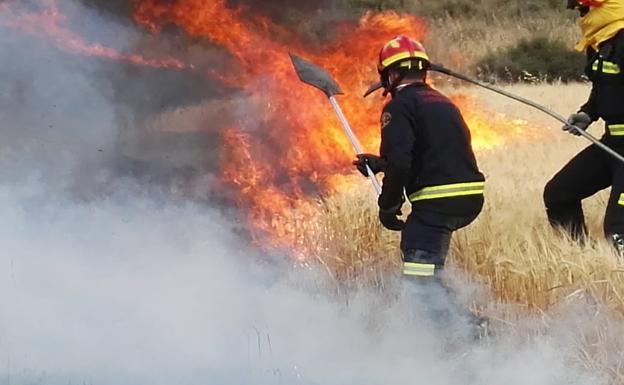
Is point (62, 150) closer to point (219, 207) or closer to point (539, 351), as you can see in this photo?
point (219, 207)

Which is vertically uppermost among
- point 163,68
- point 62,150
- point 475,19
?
point 163,68

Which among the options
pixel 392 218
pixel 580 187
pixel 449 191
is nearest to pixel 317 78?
pixel 392 218

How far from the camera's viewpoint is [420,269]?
5.48 m

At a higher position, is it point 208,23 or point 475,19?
point 208,23

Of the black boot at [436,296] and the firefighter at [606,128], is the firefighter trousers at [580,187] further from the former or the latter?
the black boot at [436,296]

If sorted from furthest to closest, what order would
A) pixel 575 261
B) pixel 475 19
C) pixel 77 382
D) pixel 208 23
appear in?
pixel 475 19 < pixel 208 23 < pixel 575 261 < pixel 77 382

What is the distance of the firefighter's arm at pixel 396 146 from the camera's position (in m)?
5.30

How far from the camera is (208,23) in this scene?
353 inches

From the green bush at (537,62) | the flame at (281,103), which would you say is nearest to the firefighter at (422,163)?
the flame at (281,103)

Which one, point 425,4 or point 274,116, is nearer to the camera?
point 274,116

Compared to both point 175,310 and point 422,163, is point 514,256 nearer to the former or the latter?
point 422,163

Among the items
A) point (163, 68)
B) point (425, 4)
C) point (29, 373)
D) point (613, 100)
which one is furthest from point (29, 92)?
point (425, 4)

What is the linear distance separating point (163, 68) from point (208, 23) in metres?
0.92

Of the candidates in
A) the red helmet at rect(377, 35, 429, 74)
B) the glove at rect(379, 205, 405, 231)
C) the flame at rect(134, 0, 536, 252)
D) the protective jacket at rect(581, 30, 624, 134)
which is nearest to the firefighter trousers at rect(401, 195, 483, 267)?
the glove at rect(379, 205, 405, 231)
